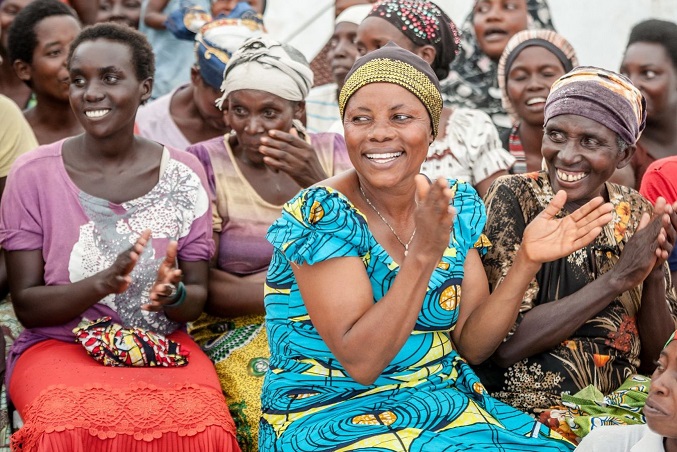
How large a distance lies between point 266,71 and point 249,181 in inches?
20.7

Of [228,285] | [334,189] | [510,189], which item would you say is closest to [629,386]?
[510,189]

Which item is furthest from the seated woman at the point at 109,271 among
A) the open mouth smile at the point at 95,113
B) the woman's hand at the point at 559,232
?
the woman's hand at the point at 559,232

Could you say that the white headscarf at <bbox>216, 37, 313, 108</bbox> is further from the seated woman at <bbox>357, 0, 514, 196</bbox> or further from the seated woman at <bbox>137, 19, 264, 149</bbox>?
the seated woman at <bbox>357, 0, 514, 196</bbox>

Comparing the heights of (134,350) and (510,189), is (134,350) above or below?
below

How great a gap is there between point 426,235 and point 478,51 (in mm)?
4282

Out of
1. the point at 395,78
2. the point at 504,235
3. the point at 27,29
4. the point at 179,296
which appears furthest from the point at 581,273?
the point at 27,29

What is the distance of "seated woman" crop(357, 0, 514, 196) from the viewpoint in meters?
5.12

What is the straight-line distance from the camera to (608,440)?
317 centimetres

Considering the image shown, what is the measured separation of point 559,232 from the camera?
3357 mm

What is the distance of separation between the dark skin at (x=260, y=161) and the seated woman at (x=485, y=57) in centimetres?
219

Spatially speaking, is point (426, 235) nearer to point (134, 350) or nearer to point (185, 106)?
point (134, 350)

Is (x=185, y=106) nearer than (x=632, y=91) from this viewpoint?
No

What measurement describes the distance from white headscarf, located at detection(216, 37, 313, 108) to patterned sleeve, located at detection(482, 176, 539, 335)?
1.29 meters

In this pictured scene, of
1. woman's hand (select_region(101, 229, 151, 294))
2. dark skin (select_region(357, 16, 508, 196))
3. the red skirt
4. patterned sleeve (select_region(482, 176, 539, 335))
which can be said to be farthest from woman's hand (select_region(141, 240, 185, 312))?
dark skin (select_region(357, 16, 508, 196))
